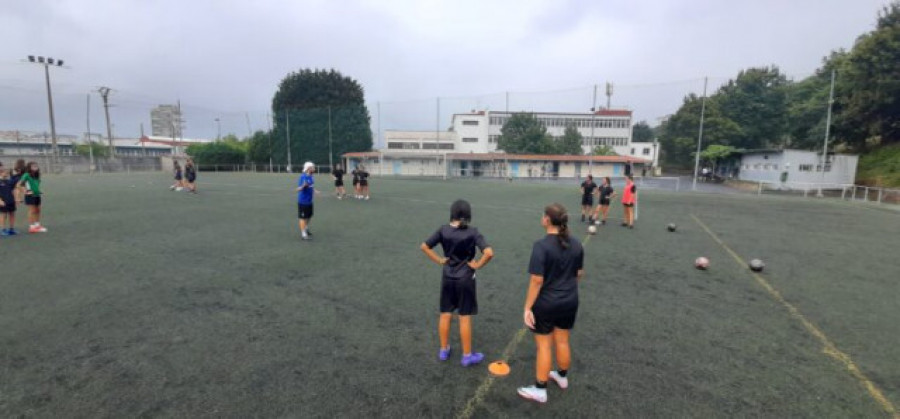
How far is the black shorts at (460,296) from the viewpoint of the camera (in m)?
4.01

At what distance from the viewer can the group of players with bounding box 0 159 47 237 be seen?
9.90 metres

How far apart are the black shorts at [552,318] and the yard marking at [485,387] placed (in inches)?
31.3

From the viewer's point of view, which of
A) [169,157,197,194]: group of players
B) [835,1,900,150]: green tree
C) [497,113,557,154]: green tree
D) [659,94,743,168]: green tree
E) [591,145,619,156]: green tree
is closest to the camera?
[169,157,197,194]: group of players

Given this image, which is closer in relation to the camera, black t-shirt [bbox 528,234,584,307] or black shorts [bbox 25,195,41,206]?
black t-shirt [bbox 528,234,584,307]

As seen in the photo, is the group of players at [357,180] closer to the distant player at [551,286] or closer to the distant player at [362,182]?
the distant player at [362,182]

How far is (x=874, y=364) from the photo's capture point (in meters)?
4.36

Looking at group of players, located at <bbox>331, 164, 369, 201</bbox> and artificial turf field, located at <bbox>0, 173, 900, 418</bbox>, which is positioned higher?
group of players, located at <bbox>331, 164, 369, 201</bbox>

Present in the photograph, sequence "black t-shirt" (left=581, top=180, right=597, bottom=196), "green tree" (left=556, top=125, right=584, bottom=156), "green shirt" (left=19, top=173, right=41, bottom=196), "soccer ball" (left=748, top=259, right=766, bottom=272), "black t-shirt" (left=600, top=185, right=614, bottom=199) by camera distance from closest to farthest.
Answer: "soccer ball" (left=748, top=259, right=766, bottom=272) < "green shirt" (left=19, top=173, right=41, bottom=196) < "black t-shirt" (left=600, top=185, right=614, bottom=199) < "black t-shirt" (left=581, top=180, right=597, bottom=196) < "green tree" (left=556, top=125, right=584, bottom=156)

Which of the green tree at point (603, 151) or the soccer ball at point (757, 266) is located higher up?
the green tree at point (603, 151)

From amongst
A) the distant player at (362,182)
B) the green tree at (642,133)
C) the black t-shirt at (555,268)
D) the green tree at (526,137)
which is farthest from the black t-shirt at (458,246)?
the green tree at (642,133)

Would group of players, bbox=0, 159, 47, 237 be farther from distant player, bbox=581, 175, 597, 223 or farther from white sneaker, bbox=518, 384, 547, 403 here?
distant player, bbox=581, 175, 597, 223

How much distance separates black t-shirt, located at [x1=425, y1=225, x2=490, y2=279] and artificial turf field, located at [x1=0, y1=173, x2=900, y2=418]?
107 cm

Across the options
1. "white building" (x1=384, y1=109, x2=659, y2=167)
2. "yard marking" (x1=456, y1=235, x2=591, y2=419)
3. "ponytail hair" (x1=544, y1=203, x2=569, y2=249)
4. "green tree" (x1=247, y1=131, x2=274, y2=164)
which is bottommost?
"yard marking" (x1=456, y1=235, x2=591, y2=419)

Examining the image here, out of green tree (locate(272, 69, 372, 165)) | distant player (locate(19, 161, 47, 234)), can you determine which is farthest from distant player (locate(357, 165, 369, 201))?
green tree (locate(272, 69, 372, 165))
